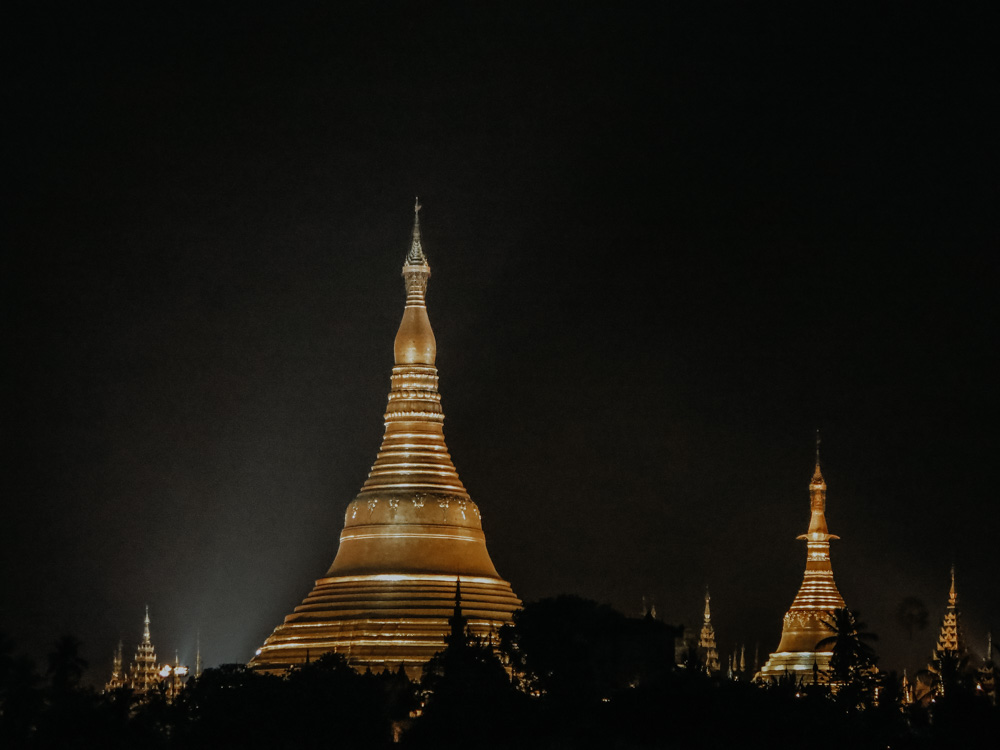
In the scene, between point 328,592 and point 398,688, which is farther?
point 328,592

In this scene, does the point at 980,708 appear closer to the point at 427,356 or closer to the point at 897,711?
the point at 897,711

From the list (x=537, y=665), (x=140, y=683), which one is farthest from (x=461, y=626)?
(x=140, y=683)

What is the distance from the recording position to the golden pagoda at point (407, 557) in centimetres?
7975

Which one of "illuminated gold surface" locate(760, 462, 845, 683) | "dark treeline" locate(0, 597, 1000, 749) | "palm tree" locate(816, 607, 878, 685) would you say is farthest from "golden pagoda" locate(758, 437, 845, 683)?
"dark treeline" locate(0, 597, 1000, 749)

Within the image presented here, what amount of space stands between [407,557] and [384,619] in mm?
2628

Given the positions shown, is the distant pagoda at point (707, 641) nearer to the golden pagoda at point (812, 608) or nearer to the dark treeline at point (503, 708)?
the golden pagoda at point (812, 608)

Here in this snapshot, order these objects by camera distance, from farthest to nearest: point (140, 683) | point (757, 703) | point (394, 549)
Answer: point (140, 683)
point (394, 549)
point (757, 703)

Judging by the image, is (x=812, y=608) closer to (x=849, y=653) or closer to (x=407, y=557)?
(x=849, y=653)

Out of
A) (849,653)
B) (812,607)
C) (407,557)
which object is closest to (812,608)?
(812,607)

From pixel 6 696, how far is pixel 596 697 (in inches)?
563

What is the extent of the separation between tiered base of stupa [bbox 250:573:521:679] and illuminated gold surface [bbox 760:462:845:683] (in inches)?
647

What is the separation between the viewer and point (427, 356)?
84938 mm

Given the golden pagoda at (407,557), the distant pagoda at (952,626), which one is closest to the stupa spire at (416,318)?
the golden pagoda at (407,557)

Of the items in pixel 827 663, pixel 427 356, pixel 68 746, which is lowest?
pixel 68 746
